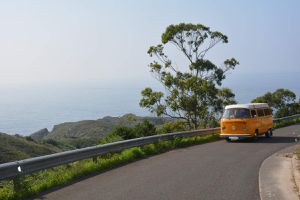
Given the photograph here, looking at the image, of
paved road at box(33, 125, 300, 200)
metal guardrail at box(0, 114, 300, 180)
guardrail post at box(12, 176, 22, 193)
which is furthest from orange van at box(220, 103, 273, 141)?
guardrail post at box(12, 176, 22, 193)

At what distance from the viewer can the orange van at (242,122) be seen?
23.7 metres

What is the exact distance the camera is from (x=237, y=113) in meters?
24.5

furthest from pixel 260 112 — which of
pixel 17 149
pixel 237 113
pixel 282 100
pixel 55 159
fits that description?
pixel 282 100

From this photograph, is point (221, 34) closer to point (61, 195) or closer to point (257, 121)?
point (257, 121)

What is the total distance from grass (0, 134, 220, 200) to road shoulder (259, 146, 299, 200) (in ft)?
14.1

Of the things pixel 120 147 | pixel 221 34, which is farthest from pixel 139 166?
pixel 221 34

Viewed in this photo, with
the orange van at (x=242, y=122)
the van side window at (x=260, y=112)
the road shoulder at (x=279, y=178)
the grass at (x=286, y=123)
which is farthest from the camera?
the grass at (x=286, y=123)

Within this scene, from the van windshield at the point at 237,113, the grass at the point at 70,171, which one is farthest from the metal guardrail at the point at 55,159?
the van windshield at the point at 237,113

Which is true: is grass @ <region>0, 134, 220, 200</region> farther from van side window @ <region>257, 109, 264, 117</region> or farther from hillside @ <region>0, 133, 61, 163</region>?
hillside @ <region>0, 133, 61, 163</region>

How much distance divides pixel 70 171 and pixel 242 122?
1331 cm

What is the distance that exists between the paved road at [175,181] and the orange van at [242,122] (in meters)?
7.86

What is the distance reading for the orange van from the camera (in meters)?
23.7

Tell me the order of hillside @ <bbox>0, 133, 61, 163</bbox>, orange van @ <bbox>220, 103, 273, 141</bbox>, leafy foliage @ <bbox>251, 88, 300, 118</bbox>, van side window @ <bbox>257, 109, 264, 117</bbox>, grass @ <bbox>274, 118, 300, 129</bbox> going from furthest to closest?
leafy foliage @ <bbox>251, 88, 300, 118</bbox>, hillside @ <bbox>0, 133, 61, 163</bbox>, grass @ <bbox>274, 118, 300, 129</bbox>, van side window @ <bbox>257, 109, 264, 117</bbox>, orange van @ <bbox>220, 103, 273, 141</bbox>

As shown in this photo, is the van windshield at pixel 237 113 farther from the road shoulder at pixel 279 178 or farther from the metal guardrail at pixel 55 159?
the road shoulder at pixel 279 178
